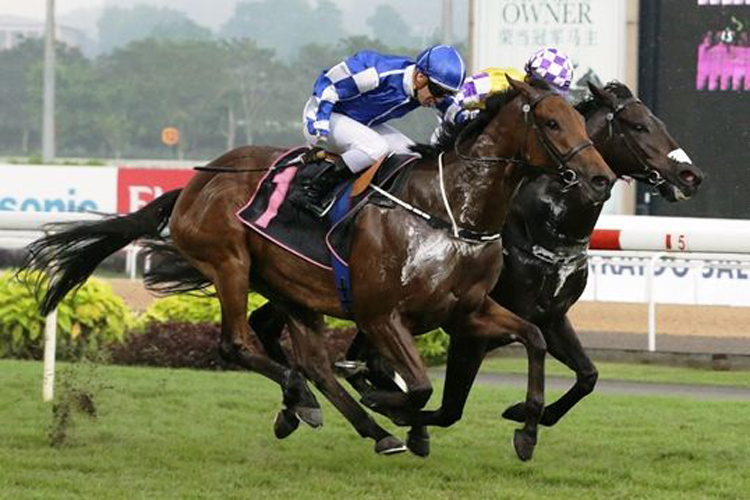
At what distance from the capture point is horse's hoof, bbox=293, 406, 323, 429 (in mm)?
5418

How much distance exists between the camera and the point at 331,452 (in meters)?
5.66

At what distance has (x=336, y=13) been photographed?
3781cm

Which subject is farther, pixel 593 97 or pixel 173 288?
pixel 173 288

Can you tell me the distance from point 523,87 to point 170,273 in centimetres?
186

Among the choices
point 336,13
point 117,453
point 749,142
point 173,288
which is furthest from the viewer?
point 336,13

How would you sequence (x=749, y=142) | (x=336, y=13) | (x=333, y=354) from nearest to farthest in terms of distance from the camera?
(x=333, y=354) → (x=749, y=142) → (x=336, y=13)

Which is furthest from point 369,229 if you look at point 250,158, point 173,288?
point 173,288

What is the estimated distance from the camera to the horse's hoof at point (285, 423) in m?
5.59

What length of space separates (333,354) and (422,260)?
359 centimetres

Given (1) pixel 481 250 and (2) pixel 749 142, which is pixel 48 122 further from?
(1) pixel 481 250

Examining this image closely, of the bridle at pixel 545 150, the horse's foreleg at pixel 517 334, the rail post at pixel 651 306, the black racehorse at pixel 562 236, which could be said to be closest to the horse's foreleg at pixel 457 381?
the black racehorse at pixel 562 236

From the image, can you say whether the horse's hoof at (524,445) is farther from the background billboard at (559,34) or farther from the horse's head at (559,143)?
the background billboard at (559,34)

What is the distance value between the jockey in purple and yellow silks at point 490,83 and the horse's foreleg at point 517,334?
2.20ft

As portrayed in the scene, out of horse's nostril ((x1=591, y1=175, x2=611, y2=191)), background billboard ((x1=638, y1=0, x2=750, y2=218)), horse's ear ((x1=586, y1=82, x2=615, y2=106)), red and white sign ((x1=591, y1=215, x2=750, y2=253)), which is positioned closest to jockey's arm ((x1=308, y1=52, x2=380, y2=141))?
horse's ear ((x1=586, y1=82, x2=615, y2=106))
